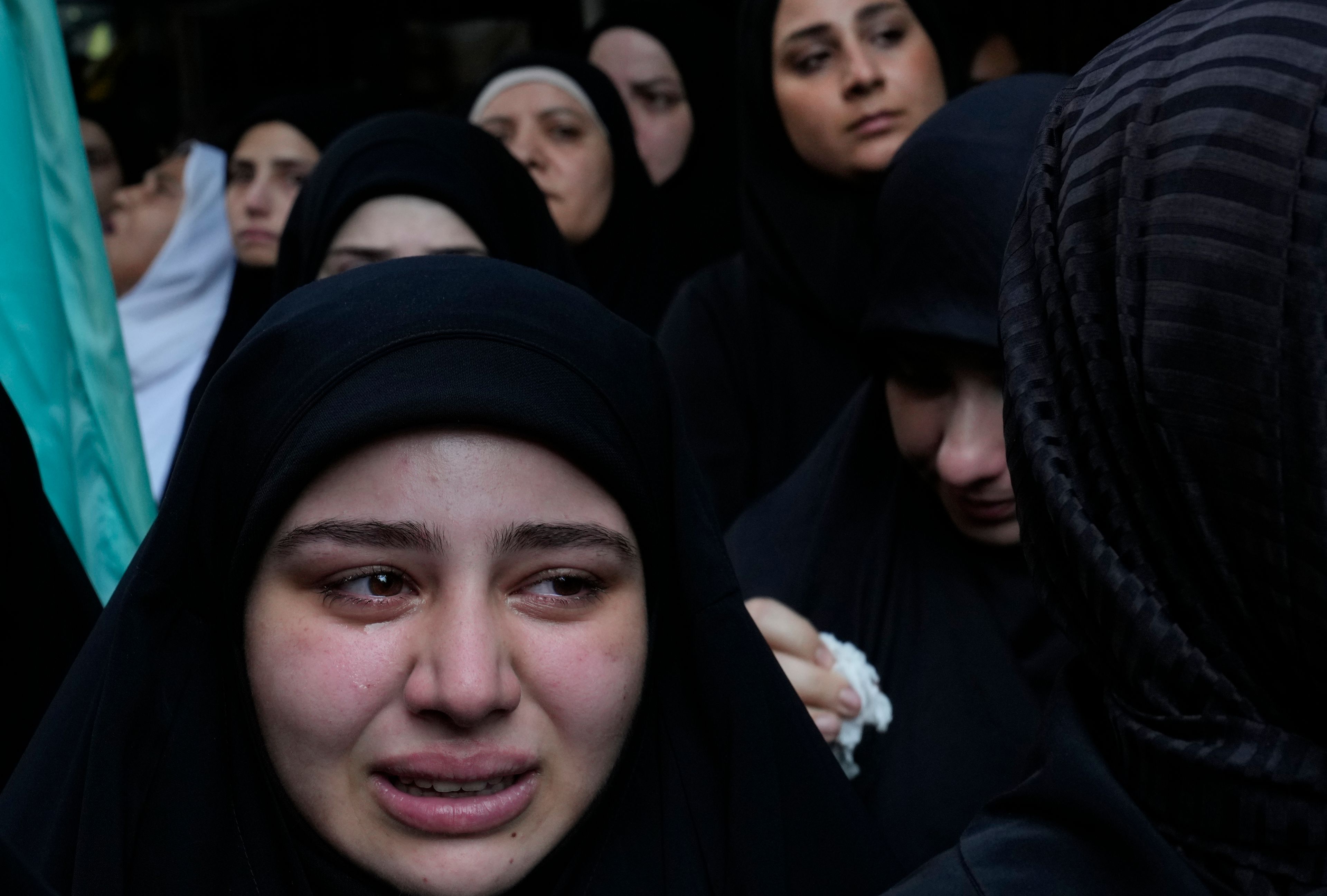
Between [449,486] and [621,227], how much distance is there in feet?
9.18

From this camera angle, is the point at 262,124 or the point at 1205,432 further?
the point at 262,124

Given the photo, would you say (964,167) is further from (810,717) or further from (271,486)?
(271,486)

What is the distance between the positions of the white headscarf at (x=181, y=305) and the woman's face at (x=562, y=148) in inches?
47.3

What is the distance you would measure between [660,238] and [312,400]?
9.40 ft

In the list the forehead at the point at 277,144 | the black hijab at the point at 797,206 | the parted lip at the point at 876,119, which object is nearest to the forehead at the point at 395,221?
the black hijab at the point at 797,206

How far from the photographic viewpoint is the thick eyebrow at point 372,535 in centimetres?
132

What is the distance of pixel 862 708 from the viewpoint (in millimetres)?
1813

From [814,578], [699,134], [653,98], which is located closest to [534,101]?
[653,98]

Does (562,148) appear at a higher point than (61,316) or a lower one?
lower

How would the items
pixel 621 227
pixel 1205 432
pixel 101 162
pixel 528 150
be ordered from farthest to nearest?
pixel 101 162
pixel 621 227
pixel 528 150
pixel 1205 432

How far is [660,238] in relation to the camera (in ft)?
13.7

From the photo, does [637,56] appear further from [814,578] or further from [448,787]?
[448,787]

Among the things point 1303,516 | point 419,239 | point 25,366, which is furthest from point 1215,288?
point 419,239

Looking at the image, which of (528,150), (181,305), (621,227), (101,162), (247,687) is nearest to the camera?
(247,687)
